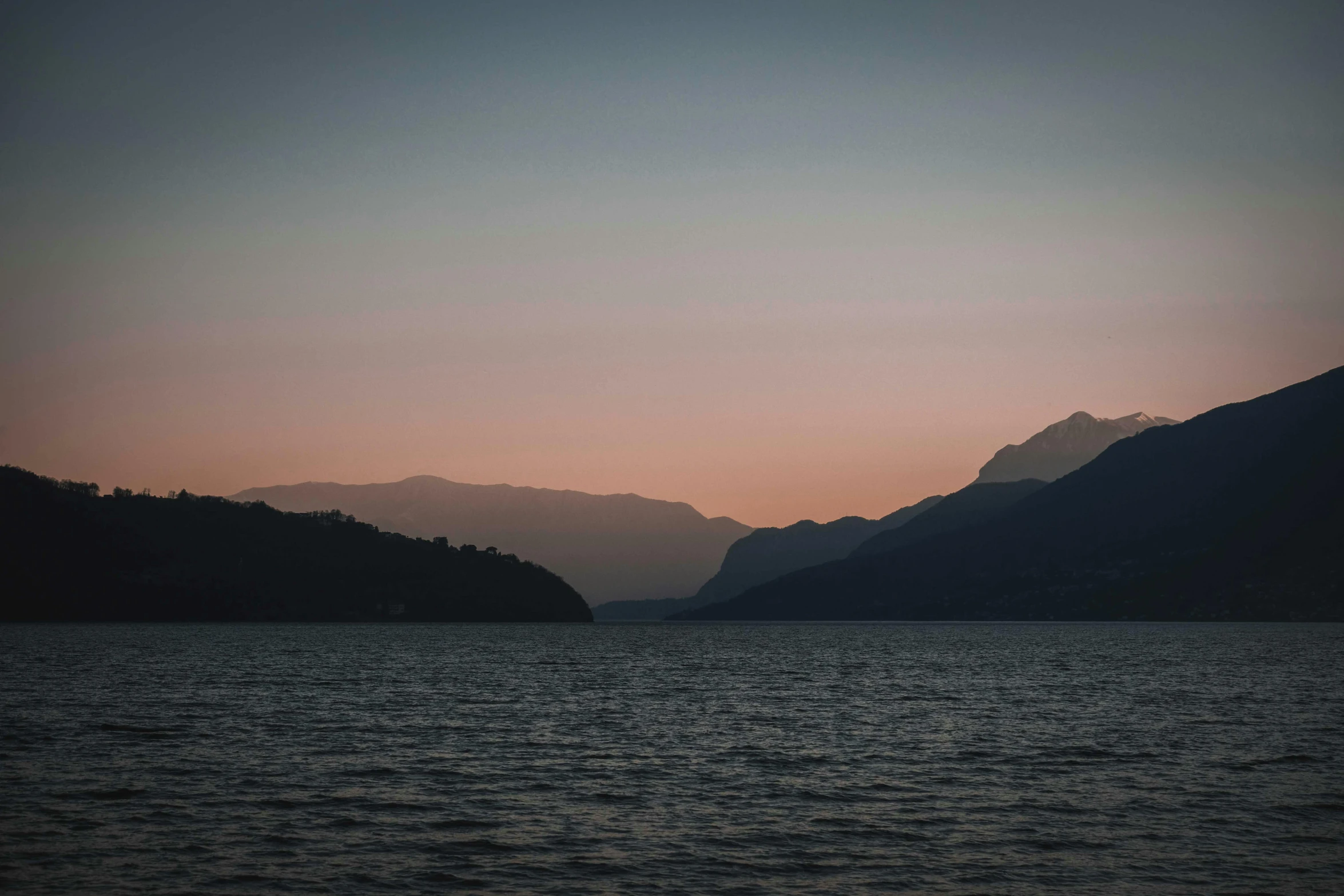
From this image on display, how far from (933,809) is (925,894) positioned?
1292cm

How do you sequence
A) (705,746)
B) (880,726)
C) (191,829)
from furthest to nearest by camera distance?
(880,726) < (705,746) < (191,829)

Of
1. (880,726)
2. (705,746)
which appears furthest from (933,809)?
(880,726)

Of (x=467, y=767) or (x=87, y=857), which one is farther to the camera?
(x=467, y=767)

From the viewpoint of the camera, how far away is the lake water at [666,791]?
109 ft

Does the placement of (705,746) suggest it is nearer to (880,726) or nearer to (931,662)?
(880,726)

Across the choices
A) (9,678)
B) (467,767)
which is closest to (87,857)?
(467,767)

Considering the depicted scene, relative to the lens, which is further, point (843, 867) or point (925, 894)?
point (843, 867)

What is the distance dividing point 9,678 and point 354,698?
41.7 metres

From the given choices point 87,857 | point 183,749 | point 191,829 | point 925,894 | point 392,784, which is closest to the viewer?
point 925,894

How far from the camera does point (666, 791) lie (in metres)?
47.1

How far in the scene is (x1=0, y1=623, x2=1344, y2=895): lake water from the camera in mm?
33250

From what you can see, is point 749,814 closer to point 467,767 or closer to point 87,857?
point 467,767

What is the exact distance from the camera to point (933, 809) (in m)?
43.3

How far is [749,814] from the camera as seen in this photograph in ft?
138
